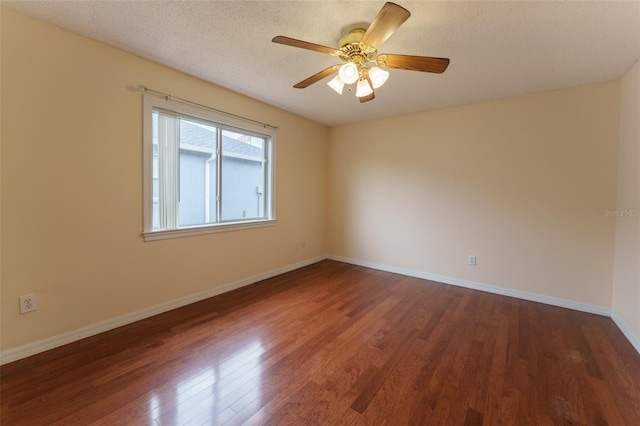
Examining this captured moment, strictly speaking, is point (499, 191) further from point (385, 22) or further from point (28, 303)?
point (28, 303)

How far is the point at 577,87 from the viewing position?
2754 millimetres

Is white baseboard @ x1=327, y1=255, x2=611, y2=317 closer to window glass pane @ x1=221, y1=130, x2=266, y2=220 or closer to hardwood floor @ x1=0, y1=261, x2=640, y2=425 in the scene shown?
hardwood floor @ x1=0, y1=261, x2=640, y2=425

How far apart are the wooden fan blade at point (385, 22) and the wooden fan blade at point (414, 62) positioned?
0.59ft

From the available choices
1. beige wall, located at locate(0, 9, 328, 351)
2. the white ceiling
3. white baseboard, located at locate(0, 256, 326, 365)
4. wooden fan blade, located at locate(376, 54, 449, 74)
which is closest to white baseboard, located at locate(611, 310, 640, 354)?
the white ceiling

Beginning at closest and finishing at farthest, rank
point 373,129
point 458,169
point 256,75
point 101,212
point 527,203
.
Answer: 1. point 101,212
2. point 256,75
3. point 527,203
4. point 458,169
5. point 373,129

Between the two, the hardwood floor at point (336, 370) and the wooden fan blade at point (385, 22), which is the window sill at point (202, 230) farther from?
the wooden fan blade at point (385, 22)

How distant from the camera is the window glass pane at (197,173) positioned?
2.76 m

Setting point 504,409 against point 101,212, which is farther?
point 101,212

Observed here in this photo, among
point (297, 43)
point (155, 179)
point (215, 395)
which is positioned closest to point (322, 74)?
point (297, 43)

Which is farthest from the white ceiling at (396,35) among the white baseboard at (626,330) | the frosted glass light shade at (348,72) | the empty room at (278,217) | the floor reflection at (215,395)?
the floor reflection at (215,395)

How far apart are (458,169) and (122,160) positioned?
12.5 ft

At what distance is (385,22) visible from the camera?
1467mm

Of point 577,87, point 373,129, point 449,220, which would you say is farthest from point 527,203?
point 373,129

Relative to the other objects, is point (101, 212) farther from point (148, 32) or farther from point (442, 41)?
point (442, 41)
